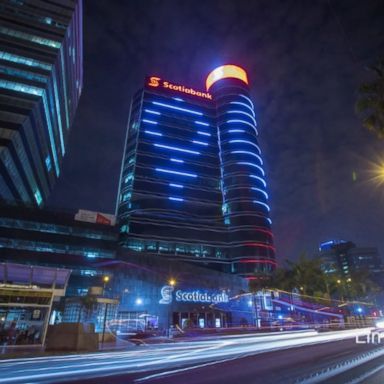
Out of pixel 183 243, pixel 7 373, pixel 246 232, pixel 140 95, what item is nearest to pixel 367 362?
pixel 7 373

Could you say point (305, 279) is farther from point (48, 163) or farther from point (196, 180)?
point (48, 163)

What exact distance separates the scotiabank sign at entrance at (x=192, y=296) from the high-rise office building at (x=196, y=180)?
99.3 ft

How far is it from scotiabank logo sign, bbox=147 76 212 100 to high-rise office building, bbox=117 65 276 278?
534mm

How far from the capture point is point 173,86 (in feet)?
469

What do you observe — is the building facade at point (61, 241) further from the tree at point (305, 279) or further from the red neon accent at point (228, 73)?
the red neon accent at point (228, 73)

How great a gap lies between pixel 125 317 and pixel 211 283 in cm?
2248

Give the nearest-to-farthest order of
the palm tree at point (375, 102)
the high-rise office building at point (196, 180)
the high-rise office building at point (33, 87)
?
1. the palm tree at point (375, 102)
2. the high-rise office building at point (33, 87)
3. the high-rise office building at point (196, 180)

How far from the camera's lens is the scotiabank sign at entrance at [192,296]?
5918 cm

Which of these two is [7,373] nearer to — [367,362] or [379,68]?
[367,362]

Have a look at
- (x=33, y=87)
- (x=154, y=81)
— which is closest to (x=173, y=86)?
(x=154, y=81)

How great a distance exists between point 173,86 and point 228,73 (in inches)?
1300

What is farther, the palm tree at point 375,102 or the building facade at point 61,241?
the building facade at point 61,241

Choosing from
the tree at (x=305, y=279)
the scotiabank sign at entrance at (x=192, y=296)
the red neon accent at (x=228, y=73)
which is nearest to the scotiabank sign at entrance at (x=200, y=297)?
the scotiabank sign at entrance at (x=192, y=296)

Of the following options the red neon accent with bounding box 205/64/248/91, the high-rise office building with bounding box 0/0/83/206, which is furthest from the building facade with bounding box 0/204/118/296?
the red neon accent with bounding box 205/64/248/91
